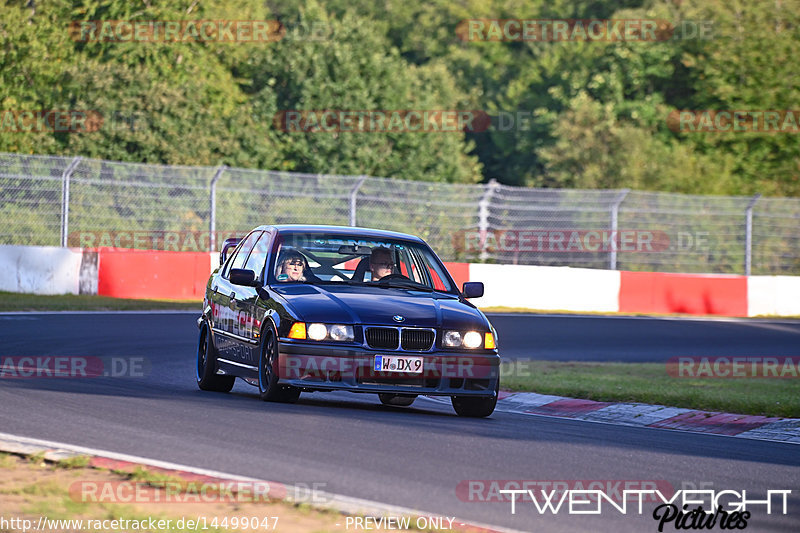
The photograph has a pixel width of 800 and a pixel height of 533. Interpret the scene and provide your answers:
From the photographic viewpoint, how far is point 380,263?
11266mm

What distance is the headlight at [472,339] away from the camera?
1020 cm

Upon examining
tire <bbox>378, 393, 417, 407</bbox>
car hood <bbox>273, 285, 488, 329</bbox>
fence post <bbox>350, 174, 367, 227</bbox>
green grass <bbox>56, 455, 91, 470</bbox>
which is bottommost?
tire <bbox>378, 393, 417, 407</bbox>

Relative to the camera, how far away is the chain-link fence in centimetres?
2667

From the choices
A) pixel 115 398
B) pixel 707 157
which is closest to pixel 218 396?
pixel 115 398

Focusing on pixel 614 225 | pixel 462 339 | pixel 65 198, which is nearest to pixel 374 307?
pixel 462 339

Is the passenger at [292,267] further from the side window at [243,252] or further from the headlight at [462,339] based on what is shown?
the headlight at [462,339]

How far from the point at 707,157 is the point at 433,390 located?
133 feet

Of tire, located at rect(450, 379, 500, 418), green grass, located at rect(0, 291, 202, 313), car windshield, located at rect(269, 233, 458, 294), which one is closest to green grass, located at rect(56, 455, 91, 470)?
car windshield, located at rect(269, 233, 458, 294)

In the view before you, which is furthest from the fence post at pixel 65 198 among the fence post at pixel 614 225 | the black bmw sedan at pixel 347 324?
the black bmw sedan at pixel 347 324

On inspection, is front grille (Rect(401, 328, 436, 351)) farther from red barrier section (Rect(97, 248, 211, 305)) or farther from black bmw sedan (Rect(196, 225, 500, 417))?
red barrier section (Rect(97, 248, 211, 305))

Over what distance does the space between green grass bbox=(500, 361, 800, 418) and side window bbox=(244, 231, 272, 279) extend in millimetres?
3318

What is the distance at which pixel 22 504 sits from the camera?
234 inches

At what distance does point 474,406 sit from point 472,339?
713mm

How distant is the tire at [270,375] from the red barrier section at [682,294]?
19.7 m
